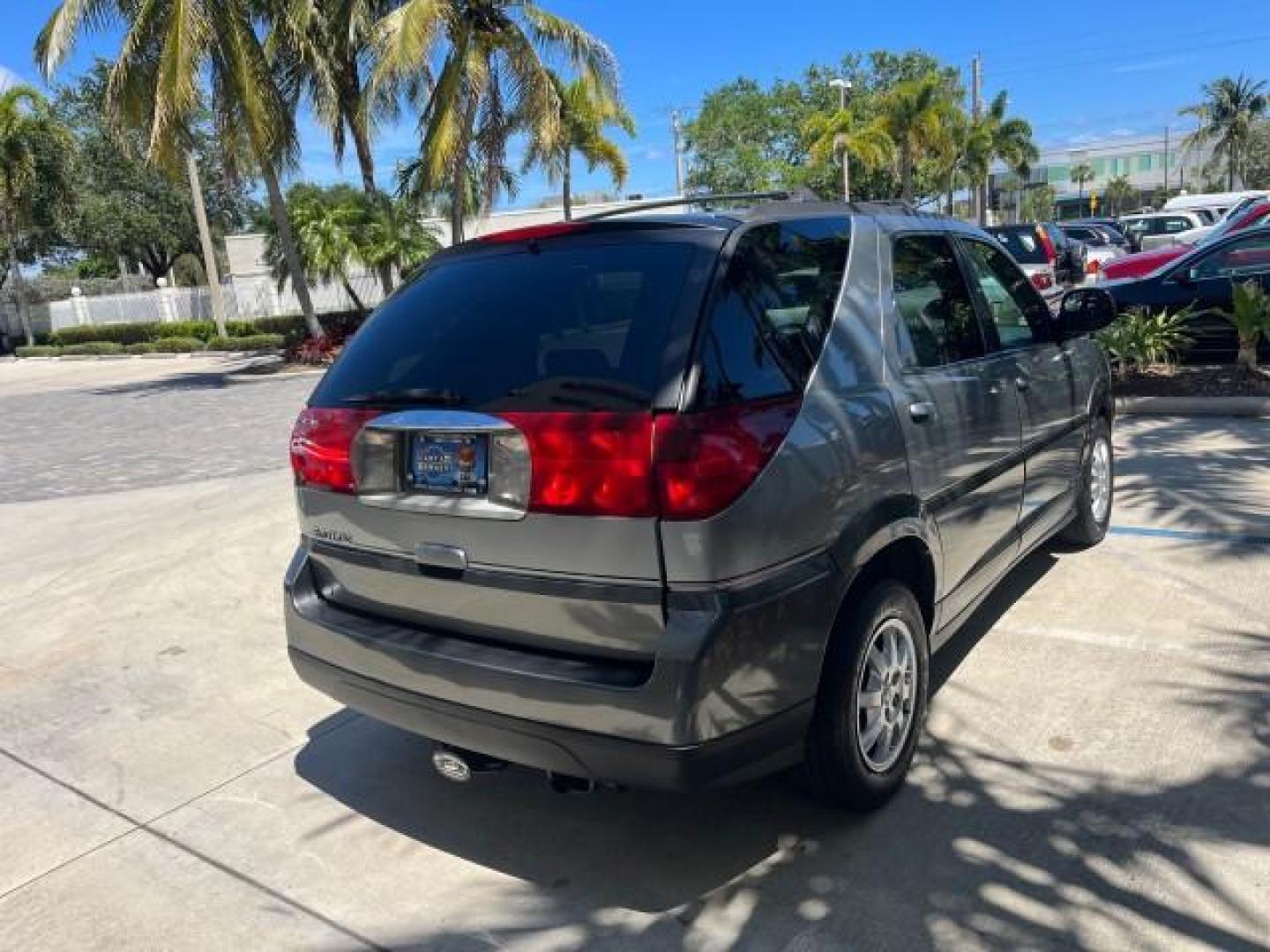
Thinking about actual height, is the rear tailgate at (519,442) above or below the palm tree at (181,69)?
below

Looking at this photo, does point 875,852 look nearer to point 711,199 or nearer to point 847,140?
point 711,199

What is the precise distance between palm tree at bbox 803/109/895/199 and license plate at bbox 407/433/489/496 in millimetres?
34033

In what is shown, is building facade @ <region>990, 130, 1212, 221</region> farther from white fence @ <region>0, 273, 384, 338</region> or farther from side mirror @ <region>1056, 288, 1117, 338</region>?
side mirror @ <region>1056, 288, 1117, 338</region>

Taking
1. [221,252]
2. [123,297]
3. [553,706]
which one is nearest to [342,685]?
[553,706]

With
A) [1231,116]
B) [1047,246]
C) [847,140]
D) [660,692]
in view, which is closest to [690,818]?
[660,692]

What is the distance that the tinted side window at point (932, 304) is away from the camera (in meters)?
3.47

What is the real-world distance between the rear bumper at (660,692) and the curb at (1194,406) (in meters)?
7.21

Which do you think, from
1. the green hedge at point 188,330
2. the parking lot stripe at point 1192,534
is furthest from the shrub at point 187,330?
the parking lot stripe at point 1192,534

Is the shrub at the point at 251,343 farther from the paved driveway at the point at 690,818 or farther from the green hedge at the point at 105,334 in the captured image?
the paved driveway at the point at 690,818

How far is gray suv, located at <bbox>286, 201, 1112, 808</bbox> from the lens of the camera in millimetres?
2529

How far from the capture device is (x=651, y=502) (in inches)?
98.7

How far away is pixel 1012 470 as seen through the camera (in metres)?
4.06

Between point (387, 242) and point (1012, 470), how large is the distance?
20.6 metres

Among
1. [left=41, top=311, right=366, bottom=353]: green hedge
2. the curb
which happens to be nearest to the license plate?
the curb
